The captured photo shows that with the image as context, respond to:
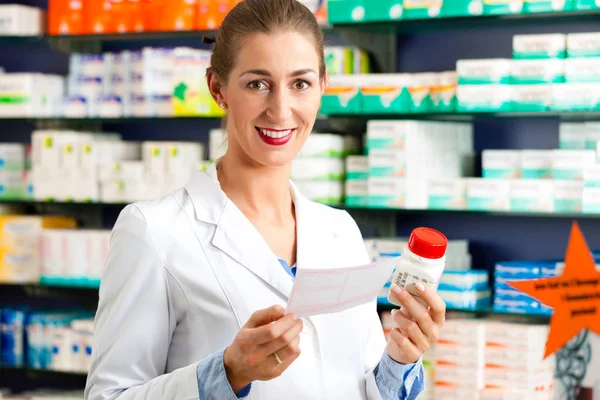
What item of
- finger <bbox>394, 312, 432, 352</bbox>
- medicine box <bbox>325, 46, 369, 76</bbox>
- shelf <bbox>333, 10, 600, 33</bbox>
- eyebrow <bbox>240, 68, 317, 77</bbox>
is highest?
shelf <bbox>333, 10, 600, 33</bbox>

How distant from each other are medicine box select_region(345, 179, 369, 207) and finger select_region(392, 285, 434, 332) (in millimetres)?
2074

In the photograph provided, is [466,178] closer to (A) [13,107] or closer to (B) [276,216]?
(B) [276,216]

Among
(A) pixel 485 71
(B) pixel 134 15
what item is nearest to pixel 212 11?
(B) pixel 134 15

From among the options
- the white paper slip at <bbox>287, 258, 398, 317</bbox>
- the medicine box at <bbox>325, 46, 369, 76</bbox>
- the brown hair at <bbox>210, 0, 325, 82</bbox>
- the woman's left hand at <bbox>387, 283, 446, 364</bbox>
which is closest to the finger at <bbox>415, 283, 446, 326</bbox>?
the woman's left hand at <bbox>387, 283, 446, 364</bbox>

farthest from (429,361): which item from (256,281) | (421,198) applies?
(256,281)

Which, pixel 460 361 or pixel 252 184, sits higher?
pixel 252 184

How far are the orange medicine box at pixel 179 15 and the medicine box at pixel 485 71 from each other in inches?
50.7

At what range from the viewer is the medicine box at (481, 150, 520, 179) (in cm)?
345

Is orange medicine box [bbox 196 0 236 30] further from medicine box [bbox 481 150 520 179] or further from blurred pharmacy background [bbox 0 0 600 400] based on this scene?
medicine box [bbox 481 150 520 179]

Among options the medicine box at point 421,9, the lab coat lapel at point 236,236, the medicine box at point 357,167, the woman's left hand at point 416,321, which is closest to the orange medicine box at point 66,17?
the medicine box at point 357,167

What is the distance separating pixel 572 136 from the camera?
341 centimetres

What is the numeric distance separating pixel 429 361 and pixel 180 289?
6.81ft

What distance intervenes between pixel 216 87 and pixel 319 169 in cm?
186

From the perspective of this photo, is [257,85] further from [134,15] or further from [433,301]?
[134,15]
